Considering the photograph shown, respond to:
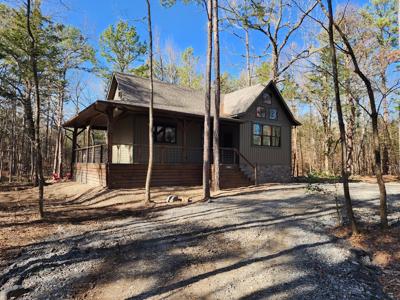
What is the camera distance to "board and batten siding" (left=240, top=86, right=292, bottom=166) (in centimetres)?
1678

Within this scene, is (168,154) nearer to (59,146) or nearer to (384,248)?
(384,248)

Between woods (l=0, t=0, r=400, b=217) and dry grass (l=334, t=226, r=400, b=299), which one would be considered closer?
dry grass (l=334, t=226, r=400, b=299)

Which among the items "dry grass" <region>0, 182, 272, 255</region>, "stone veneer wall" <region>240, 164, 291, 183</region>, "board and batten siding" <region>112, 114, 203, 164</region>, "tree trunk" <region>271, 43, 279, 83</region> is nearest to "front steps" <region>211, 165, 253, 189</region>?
"stone veneer wall" <region>240, 164, 291, 183</region>

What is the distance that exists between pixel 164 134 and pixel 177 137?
814 mm

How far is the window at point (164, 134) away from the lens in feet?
49.9

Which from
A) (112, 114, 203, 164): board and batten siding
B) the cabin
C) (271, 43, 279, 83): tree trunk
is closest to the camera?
the cabin

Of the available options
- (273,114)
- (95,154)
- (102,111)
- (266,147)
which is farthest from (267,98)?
(95,154)

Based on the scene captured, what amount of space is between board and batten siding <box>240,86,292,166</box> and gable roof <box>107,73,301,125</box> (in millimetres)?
404

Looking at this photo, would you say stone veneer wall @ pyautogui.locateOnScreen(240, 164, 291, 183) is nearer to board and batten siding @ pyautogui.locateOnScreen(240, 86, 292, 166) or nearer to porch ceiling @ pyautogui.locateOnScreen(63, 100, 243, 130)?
board and batten siding @ pyautogui.locateOnScreen(240, 86, 292, 166)

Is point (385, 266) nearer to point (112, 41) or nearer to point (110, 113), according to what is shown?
point (110, 113)

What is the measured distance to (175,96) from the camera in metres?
17.2

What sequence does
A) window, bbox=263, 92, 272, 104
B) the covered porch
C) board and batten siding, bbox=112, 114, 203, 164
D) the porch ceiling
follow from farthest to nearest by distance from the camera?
window, bbox=263, 92, 272, 104 < board and batten siding, bbox=112, 114, 203, 164 < the covered porch < the porch ceiling

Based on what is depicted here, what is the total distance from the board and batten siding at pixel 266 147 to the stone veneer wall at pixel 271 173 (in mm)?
289

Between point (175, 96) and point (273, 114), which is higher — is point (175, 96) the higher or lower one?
the higher one
